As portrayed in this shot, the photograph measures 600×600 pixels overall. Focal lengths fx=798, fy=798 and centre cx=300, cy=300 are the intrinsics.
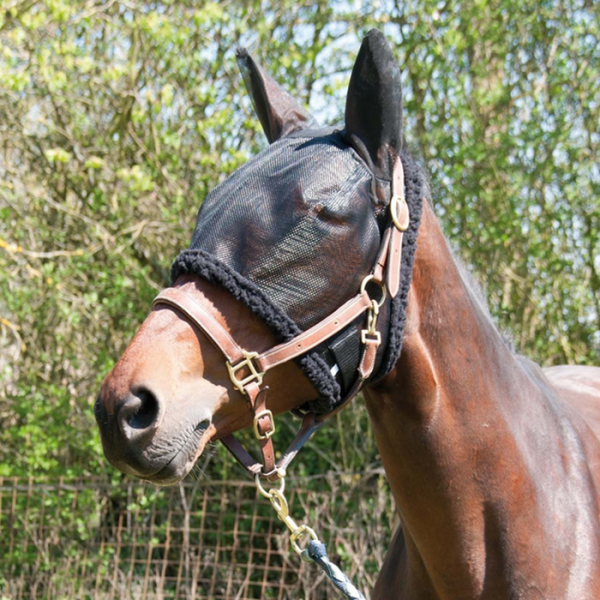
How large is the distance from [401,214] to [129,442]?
0.86 m

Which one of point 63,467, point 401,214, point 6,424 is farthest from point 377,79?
point 6,424

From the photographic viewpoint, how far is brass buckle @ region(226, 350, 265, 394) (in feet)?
5.98

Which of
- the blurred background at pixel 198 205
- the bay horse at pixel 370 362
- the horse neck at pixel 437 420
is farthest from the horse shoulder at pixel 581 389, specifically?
the blurred background at pixel 198 205

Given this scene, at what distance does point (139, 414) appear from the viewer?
1705 millimetres

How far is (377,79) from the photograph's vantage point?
75.3 inches

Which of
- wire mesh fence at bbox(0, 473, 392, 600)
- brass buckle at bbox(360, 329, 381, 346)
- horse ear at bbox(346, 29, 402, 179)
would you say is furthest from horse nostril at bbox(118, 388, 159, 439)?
wire mesh fence at bbox(0, 473, 392, 600)

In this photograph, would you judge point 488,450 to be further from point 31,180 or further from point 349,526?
point 31,180

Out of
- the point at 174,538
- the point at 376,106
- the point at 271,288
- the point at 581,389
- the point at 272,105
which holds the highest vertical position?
the point at 272,105

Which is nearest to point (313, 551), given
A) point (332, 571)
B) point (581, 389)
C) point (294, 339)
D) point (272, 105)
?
point (332, 571)

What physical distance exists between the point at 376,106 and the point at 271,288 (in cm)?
52

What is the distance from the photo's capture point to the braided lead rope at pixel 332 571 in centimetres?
192

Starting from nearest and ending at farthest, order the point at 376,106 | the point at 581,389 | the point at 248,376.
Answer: the point at 248,376, the point at 376,106, the point at 581,389

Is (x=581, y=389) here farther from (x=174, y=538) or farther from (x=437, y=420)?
(x=174, y=538)

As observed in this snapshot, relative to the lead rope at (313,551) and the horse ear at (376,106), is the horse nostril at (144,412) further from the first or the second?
the horse ear at (376,106)
